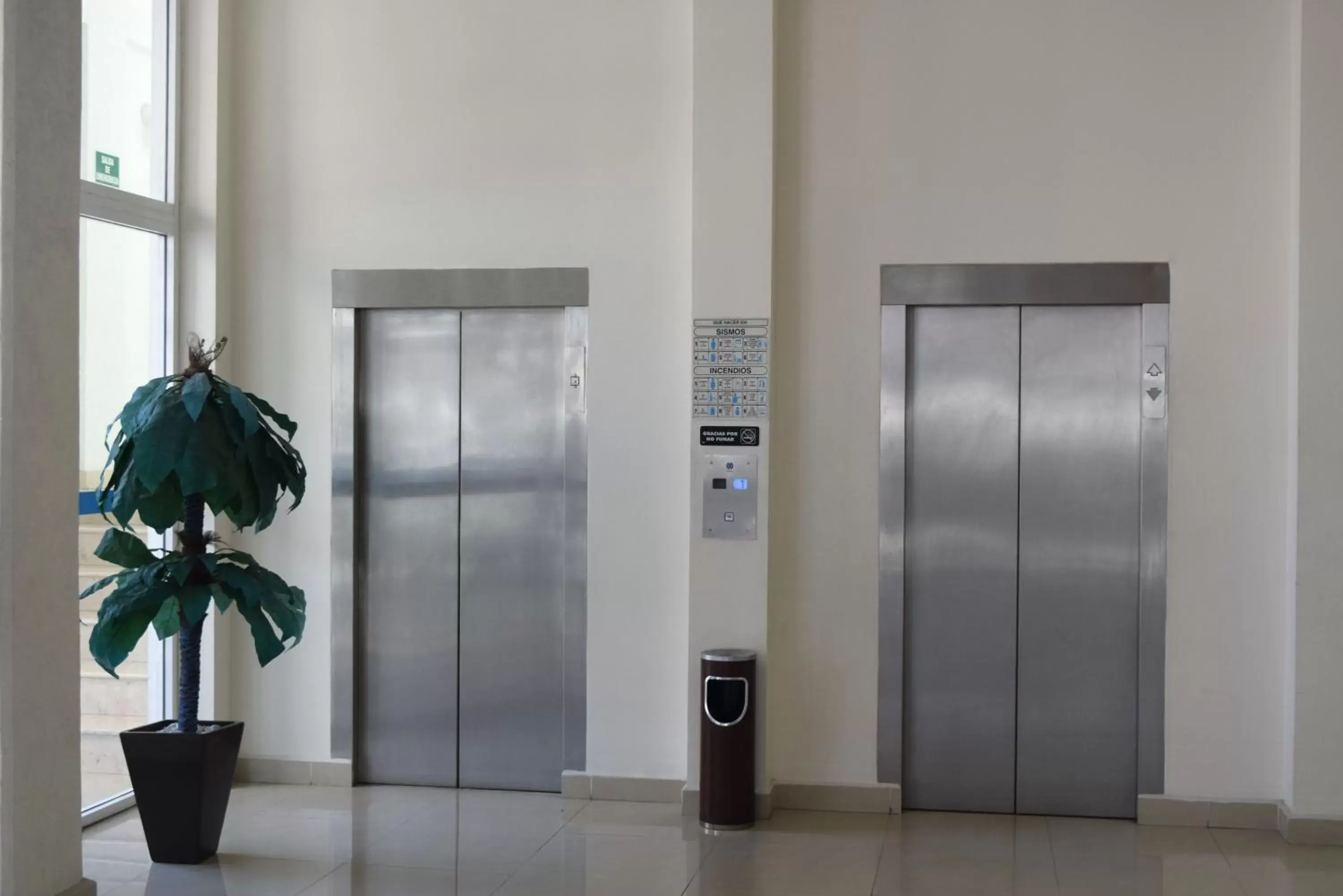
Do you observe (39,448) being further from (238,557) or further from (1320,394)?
(1320,394)

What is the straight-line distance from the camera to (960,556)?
20.3ft

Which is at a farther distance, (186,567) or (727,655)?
(727,655)

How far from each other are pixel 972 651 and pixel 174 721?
3.77 m

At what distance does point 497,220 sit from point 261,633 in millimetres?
2425

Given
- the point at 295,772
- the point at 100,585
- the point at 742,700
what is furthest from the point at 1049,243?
the point at 295,772

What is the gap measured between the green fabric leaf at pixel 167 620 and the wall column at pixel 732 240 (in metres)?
2.33

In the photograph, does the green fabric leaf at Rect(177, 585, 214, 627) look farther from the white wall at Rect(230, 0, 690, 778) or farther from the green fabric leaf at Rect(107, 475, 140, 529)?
the white wall at Rect(230, 0, 690, 778)

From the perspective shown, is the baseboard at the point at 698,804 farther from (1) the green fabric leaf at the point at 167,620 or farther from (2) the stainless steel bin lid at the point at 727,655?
(1) the green fabric leaf at the point at 167,620

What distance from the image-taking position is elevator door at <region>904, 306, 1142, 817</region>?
19.9ft

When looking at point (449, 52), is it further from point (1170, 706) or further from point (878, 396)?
point (1170, 706)

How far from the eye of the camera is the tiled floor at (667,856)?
5059 mm

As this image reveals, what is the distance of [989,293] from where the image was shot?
6.09 metres

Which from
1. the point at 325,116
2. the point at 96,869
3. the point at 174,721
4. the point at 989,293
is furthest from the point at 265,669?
the point at 989,293

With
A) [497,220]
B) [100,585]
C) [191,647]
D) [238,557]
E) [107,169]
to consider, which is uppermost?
[107,169]
